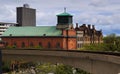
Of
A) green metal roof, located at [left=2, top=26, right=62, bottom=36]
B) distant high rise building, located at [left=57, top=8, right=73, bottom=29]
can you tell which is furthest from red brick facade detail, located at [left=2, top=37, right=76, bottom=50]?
distant high rise building, located at [left=57, top=8, right=73, bottom=29]

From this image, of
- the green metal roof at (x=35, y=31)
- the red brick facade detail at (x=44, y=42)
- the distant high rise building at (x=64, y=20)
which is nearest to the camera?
the distant high rise building at (x=64, y=20)

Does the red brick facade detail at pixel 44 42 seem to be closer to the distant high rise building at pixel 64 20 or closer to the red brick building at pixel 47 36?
the red brick building at pixel 47 36

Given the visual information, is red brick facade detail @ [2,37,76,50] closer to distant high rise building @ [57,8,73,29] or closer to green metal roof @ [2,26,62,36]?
green metal roof @ [2,26,62,36]

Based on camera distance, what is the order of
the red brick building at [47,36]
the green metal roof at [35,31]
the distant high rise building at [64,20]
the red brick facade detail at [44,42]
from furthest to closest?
the green metal roof at [35,31]
the red brick facade detail at [44,42]
the red brick building at [47,36]
the distant high rise building at [64,20]

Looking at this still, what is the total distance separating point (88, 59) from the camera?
41.6 metres

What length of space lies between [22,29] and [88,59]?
355ft

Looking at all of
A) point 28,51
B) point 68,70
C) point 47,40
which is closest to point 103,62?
point 28,51

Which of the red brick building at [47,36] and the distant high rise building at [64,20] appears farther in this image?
the red brick building at [47,36]

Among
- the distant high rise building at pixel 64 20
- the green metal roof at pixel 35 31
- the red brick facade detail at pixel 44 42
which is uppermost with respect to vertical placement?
the distant high rise building at pixel 64 20

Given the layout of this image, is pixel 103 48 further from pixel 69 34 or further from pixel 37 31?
pixel 37 31

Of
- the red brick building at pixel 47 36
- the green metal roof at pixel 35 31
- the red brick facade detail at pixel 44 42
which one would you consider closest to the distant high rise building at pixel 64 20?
the red brick building at pixel 47 36

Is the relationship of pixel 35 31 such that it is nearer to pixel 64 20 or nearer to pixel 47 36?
pixel 47 36

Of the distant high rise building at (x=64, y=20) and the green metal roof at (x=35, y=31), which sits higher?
the distant high rise building at (x=64, y=20)

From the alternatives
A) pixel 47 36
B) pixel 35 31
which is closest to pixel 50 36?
pixel 47 36
